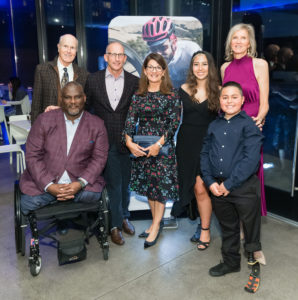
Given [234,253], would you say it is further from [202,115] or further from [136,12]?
[136,12]

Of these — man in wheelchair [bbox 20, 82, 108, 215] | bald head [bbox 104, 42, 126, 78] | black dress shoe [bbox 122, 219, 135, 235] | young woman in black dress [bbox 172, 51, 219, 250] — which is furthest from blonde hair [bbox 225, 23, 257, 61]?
black dress shoe [bbox 122, 219, 135, 235]

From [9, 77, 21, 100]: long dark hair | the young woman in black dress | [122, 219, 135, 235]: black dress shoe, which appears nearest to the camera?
the young woman in black dress

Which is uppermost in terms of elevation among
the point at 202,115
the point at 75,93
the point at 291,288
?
the point at 75,93

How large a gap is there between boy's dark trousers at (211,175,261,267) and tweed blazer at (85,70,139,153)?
985mm

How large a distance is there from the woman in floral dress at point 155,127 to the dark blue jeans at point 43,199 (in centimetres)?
37

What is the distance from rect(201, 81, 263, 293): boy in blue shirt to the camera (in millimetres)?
2230

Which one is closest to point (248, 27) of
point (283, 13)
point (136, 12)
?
point (283, 13)

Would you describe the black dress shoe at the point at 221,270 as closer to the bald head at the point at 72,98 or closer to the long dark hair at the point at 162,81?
the long dark hair at the point at 162,81

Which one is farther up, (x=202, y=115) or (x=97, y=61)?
(x=97, y=61)

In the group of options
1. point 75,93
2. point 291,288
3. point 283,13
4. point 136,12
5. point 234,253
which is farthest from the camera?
point 136,12

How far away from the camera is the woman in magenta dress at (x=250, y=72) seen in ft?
8.42

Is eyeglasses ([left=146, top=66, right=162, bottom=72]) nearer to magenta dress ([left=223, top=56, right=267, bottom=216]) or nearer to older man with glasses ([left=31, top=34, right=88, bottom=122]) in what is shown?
magenta dress ([left=223, top=56, right=267, bottom=216])

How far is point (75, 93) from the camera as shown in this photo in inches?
Result: 101

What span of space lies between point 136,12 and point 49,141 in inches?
124
